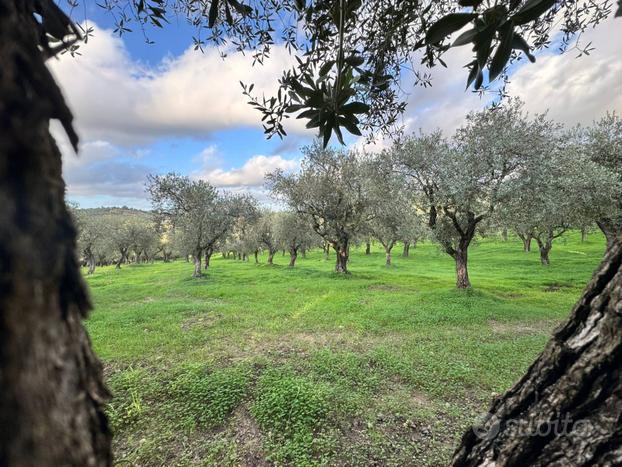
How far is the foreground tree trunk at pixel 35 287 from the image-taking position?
0.53 m

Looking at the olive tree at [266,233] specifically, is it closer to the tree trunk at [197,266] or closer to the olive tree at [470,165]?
the tree trunk at [197,266]

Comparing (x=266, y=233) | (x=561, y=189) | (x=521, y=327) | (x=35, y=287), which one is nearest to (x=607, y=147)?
(x=561, y=189)

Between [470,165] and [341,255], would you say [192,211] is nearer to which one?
[341,255]

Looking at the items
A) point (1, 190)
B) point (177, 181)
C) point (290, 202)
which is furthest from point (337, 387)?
point (177, 181)

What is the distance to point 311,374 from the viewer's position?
Result: 6785mm

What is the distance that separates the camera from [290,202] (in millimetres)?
25000

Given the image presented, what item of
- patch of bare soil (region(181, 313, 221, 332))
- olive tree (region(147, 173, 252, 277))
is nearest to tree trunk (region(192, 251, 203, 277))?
olive tree (region(147, 173, 252, 277))

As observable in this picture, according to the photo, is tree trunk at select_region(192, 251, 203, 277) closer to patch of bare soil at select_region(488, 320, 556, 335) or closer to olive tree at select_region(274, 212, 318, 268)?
olive tree at select_region(274, 212, 318, 268)

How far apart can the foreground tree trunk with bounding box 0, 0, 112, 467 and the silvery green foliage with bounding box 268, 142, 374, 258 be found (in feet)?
75.9

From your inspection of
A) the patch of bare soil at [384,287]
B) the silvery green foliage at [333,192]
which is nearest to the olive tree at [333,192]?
the silvery green foliage at [333,192]

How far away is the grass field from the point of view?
14.9 ft

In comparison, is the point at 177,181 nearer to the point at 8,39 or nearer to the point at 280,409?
the point at 280,409

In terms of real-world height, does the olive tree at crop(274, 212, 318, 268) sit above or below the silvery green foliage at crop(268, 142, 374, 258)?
below

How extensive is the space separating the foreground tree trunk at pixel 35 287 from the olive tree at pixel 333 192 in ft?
75.8
